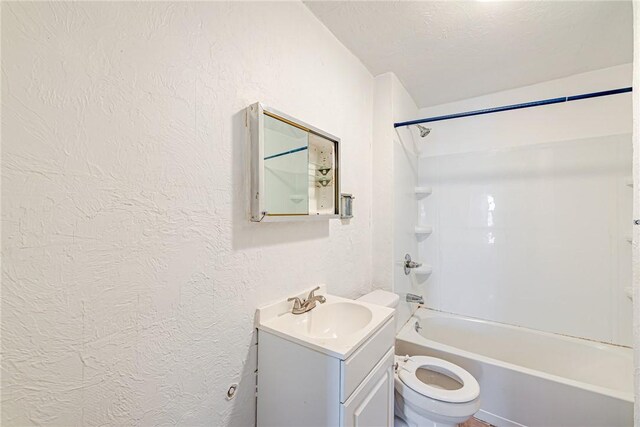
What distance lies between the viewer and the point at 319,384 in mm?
838

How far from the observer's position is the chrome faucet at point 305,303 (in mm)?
1110

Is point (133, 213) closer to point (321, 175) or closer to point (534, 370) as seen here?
point (321, 175)

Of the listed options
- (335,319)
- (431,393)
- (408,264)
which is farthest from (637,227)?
(408,264)

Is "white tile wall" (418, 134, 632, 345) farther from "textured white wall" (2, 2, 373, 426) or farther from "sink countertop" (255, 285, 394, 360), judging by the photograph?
"textured white wall" (2, 2, 373, 426)

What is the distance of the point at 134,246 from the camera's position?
675 mm

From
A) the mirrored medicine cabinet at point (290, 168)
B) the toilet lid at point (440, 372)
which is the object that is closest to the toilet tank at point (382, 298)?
the toilet lid at point (440, 372)

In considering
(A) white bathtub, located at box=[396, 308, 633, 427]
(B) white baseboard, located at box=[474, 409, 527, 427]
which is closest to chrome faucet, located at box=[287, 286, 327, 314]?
(A) white bathtub, located at box=[396, 308, 633, 427]

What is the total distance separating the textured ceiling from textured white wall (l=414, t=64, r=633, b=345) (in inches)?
11.5

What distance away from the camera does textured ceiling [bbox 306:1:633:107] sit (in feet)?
4.11

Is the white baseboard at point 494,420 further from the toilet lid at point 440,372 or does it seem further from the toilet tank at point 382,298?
the toilet tank at point 382,298

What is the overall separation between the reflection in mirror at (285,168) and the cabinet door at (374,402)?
28.5 inches

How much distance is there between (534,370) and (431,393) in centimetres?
81

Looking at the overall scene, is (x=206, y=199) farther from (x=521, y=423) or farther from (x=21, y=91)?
(x=521, y=423)

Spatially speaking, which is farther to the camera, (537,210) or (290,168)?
(537,210)
